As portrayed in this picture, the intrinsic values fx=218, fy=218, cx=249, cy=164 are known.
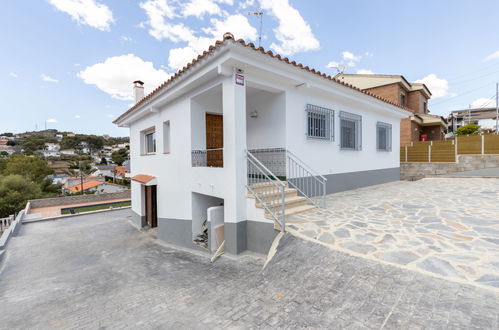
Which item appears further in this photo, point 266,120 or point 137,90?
point 137,90

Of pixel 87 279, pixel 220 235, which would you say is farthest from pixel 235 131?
pixel 87 279

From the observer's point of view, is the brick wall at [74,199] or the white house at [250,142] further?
the brick wall at [74,199]

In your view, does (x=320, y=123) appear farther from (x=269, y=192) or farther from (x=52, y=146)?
(x=52, y=146)

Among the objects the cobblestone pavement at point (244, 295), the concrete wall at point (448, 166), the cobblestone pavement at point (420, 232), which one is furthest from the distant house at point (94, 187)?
the cobblestone pavement at point (420, 232)

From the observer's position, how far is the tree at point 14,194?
21.7 meters

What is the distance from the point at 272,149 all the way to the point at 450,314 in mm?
5120

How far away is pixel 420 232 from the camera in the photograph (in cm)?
400

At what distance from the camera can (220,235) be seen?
591cm

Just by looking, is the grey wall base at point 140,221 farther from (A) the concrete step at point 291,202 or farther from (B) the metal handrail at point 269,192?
(A) the concrete step at point 291,202

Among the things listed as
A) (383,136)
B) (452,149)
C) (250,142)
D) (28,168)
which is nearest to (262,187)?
(250,142)

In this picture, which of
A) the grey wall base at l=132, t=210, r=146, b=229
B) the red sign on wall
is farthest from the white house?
the grey wall base at l=132, t=210, r=146, b=229

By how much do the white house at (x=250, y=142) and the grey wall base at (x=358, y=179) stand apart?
5cm

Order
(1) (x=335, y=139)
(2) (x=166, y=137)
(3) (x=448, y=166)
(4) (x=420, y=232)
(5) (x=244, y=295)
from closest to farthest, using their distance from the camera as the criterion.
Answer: (5) (x=244, y=295) < (4) (x=420, y=232) < (1) (x=335, y=139) < (2) (x=166, y=137) < (3) (x=448, y=166)

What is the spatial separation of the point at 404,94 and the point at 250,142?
18012mm
